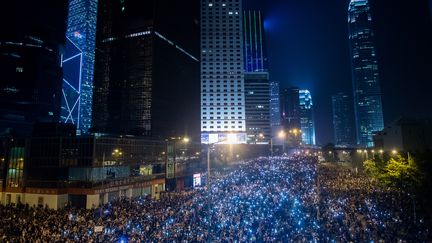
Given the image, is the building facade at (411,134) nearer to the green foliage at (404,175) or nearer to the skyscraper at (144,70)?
the green foliage at (404,175)

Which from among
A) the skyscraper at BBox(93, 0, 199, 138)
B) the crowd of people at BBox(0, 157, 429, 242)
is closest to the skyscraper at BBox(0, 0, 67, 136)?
the skyscraper at BBox(93, 0, 199, 138)

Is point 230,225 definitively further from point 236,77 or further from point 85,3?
point 85,3

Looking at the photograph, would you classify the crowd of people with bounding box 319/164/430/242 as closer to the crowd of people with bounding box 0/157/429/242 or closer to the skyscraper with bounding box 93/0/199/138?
the crowd of people with bounding box 0/157/429/242

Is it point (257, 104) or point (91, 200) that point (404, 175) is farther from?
point (257, 104)

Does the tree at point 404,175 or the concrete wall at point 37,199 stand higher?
the tree at point 404,175

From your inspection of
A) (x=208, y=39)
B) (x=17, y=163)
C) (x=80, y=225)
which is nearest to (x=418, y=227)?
(x=80, y=225)

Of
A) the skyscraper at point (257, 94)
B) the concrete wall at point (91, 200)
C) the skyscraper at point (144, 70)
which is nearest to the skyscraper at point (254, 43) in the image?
the skyscraper at point (257, 94)

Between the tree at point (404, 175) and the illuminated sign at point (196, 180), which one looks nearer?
the tree at point (404, 175)

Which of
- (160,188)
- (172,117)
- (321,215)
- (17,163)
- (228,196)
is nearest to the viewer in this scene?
(321,215)
